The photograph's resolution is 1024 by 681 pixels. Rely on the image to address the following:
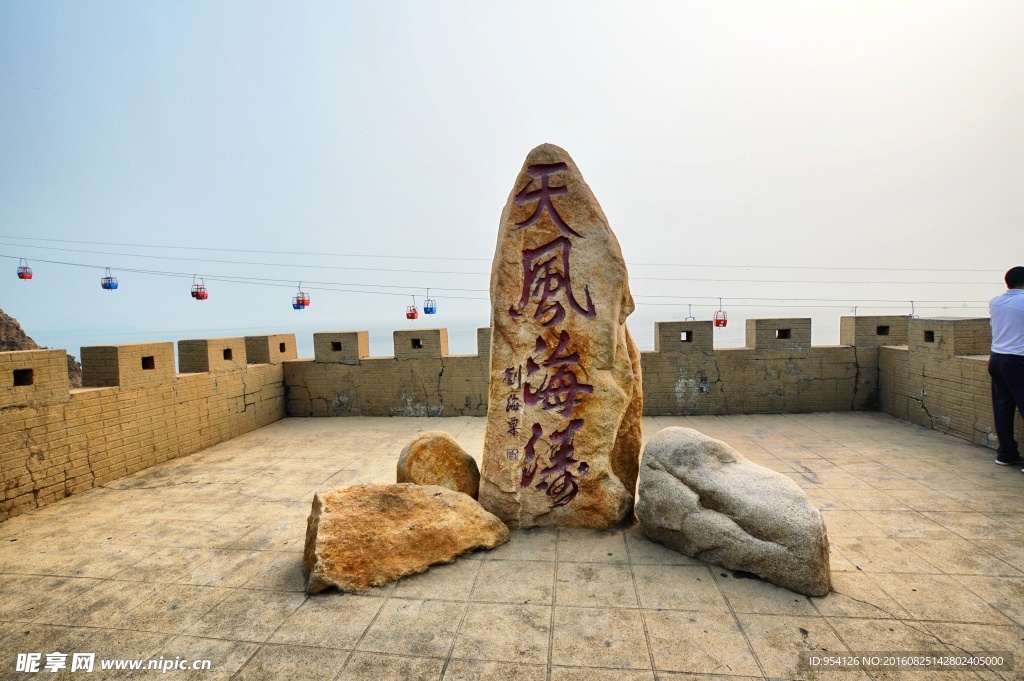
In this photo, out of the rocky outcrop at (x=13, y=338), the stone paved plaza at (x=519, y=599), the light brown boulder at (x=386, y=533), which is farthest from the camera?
the rocky outcrop at (x=13, y=338)

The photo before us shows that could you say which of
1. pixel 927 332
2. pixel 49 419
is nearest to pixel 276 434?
pixel 49 419

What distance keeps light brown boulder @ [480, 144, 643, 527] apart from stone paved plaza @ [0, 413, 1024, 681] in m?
0.30

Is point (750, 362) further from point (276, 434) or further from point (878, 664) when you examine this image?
point (276, 434)

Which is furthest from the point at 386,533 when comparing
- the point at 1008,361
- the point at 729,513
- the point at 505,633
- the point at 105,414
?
the point at 1008,361

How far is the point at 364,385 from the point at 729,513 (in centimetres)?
684

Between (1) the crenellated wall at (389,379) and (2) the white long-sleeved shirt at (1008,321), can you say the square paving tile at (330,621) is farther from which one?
(2) the white long-sleeved shirt at (1008,321)

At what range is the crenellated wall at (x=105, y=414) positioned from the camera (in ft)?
15.8

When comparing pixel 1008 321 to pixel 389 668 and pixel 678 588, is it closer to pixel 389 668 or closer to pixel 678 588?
pixel 678 588

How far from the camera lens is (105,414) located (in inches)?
224

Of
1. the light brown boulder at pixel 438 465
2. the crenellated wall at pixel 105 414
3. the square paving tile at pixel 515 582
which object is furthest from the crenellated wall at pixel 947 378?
the crenellated wall at pixel 105 414

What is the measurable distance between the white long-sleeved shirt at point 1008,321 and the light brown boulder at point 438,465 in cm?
552

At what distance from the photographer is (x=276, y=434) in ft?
25.4

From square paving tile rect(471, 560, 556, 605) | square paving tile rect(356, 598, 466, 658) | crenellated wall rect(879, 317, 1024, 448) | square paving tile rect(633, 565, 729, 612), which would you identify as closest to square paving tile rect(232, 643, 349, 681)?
square paving tile rect(356, 598, 466, 658)

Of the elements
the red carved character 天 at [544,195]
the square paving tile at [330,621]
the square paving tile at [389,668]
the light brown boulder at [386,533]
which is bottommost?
the square paving tile at [389,668]
